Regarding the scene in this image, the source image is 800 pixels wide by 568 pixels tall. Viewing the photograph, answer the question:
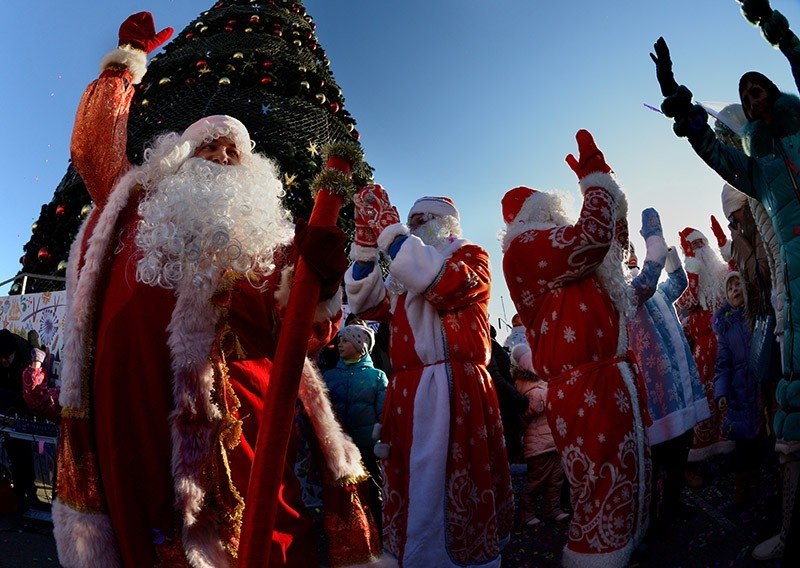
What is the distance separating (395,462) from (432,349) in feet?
2.18

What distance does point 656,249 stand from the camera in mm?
3617

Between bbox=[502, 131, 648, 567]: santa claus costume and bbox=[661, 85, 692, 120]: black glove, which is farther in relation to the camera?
bbox=[502, 131, 648, 567]: santa claus costume

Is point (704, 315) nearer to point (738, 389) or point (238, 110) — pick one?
point (738, 389)

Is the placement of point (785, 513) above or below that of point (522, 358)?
below

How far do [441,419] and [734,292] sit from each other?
313cm

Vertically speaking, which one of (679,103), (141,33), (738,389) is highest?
(141,33)

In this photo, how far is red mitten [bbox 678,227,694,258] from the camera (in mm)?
5992

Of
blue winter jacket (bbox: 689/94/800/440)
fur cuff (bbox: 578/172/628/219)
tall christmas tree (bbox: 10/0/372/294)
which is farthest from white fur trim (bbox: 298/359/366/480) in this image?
tall christmas tree (bbox: 10/0/372/294)

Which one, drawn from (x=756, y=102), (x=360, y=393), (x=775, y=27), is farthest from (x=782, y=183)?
(x=360, y=393)

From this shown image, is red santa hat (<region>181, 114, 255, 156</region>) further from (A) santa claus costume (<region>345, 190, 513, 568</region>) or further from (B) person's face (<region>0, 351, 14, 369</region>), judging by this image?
(B) person's face (<region>0, 351, 14, 369</region>)

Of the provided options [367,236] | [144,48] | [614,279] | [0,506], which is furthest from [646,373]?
[0,506]

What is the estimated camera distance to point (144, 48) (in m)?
2.35

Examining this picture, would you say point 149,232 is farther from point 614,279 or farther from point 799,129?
point 799,129

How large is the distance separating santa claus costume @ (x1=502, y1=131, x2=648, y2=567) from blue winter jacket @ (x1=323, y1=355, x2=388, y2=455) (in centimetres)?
169
